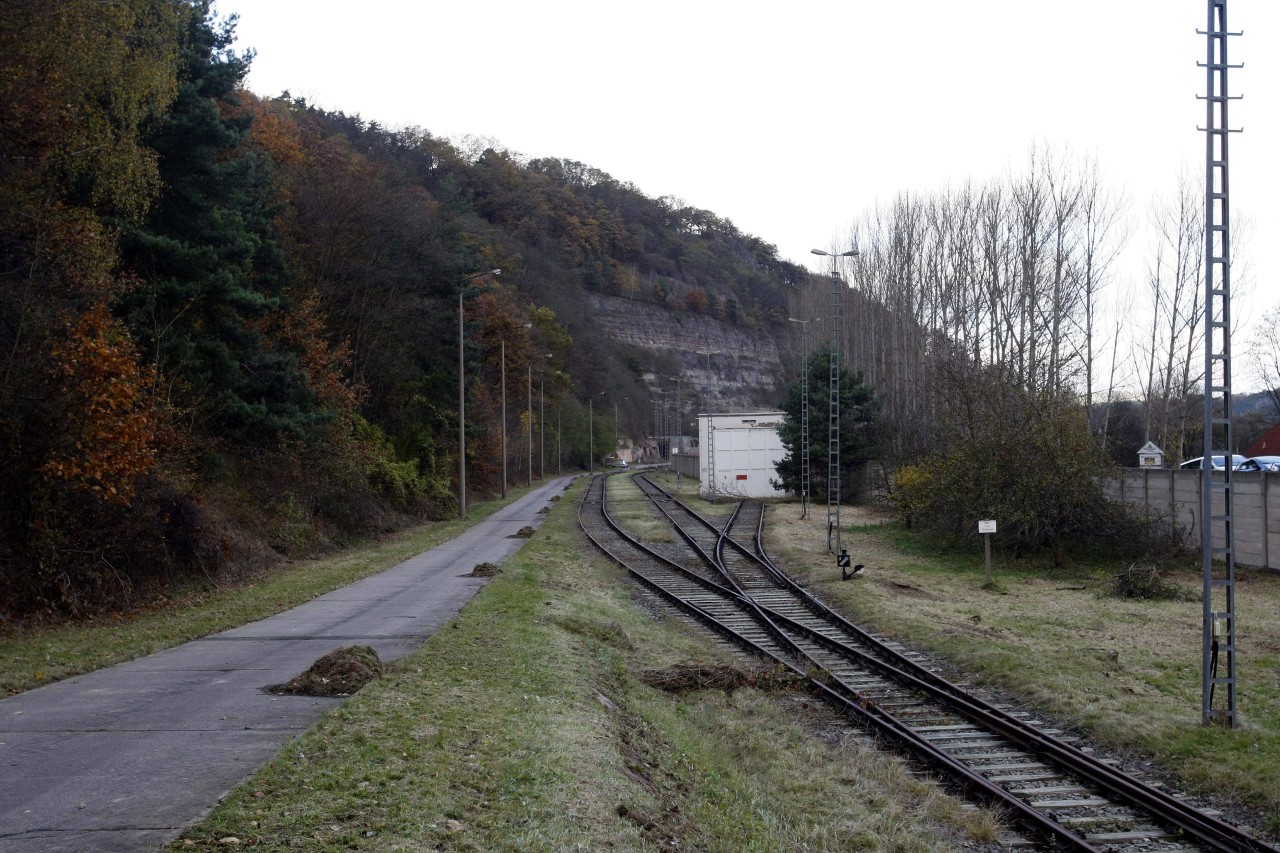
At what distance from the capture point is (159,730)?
27.9 feet

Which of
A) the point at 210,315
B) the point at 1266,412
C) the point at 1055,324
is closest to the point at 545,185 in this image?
the point at 1266,412

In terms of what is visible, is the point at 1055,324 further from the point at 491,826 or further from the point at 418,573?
the point at 491,826

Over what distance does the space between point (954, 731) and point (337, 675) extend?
270 inches

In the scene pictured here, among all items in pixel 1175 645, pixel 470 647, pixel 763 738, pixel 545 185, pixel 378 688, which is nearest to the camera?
pixel 378 688

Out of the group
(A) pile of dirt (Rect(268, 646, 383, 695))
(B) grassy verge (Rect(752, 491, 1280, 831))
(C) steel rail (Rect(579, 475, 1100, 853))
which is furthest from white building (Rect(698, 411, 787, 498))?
(A) pile of dirt (Rect(268, 646, 383, 695))

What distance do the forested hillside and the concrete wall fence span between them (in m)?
21.3

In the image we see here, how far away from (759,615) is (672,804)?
36.8ft

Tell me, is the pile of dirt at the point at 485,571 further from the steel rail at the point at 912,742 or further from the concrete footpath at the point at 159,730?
the concrete footpath at the point at 159,730

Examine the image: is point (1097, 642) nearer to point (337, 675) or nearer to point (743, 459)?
point (337, 675)

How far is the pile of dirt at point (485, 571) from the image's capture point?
22.4 meters

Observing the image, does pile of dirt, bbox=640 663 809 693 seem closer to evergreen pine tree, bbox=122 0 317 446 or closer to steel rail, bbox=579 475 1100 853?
steel rail, bbox=579 475 1100 853

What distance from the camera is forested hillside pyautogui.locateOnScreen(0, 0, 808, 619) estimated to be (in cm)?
1634

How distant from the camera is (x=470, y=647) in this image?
43.8ft

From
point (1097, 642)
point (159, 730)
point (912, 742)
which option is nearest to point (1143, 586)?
point (1097, 642)
